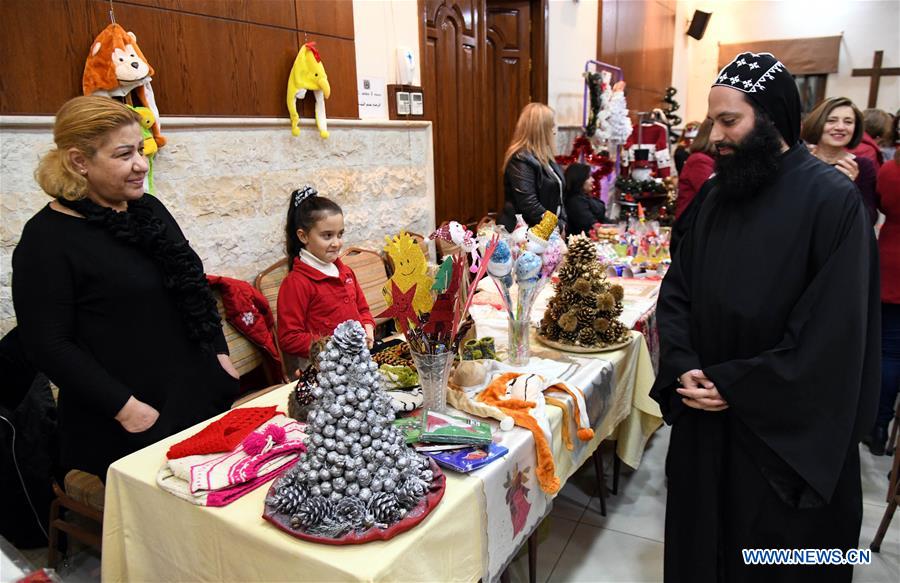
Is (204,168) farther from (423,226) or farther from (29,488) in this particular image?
(423,226)

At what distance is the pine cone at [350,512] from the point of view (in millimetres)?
1107

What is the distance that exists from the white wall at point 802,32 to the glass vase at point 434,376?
32.5 ft

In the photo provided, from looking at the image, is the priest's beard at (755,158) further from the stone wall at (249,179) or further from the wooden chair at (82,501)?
the stone wall at (249,179)

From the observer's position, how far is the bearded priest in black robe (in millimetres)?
1455

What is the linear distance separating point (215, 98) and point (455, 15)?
2.43 m

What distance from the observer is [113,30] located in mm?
2297

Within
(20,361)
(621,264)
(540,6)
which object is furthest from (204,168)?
(540,6)

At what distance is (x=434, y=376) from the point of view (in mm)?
1536

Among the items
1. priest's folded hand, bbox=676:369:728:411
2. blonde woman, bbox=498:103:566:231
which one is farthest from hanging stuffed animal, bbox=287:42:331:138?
priest's folded hand, bbox=676:369:728:411

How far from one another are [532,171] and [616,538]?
8.11ft

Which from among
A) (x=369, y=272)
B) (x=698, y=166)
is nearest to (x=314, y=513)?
(x=369, y=272)

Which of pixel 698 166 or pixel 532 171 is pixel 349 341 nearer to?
pixel 532 171

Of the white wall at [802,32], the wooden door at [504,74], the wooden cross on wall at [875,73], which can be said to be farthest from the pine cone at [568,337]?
the wooden cross on wall at [875,73]

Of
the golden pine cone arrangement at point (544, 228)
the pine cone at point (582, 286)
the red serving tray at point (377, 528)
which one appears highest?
the golden pine cone arrangement at point (544, 228)
